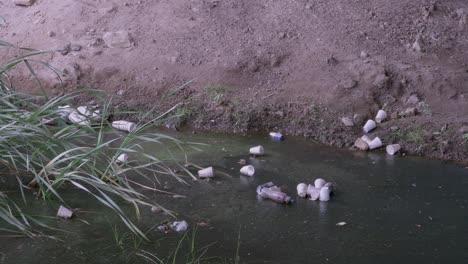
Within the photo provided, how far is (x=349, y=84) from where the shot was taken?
5.51 metres

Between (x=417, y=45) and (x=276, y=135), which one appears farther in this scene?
(x=417, y=45)

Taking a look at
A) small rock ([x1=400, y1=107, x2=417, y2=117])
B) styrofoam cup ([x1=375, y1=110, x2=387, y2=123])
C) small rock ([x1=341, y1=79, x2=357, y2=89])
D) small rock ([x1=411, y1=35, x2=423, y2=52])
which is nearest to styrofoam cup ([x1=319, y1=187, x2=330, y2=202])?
styrofoam cup ([x1=375, y1=110, x2=387, y2=123])

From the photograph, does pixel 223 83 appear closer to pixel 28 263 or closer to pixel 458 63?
pixel 458 63

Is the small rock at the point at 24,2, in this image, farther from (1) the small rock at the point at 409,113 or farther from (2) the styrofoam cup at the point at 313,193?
(2) the styrofoam cup at the point at 313,193

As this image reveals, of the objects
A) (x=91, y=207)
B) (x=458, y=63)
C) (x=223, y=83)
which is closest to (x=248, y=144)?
(x=223, y=83)

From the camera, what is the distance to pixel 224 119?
535 centimetres

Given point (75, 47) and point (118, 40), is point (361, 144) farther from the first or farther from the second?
point (75, 47)

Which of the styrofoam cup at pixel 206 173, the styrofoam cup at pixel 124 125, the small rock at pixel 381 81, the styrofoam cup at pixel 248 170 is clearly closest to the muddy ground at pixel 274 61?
the small rock at pixel 381 81

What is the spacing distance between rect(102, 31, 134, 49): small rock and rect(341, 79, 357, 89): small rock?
80.9 inches

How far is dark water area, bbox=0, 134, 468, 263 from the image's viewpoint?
3.35m

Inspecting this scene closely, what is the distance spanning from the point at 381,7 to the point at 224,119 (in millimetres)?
2117

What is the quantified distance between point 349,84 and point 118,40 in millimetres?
2230

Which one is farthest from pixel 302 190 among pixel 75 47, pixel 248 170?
pixel 75 47

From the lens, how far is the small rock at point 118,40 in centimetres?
616
